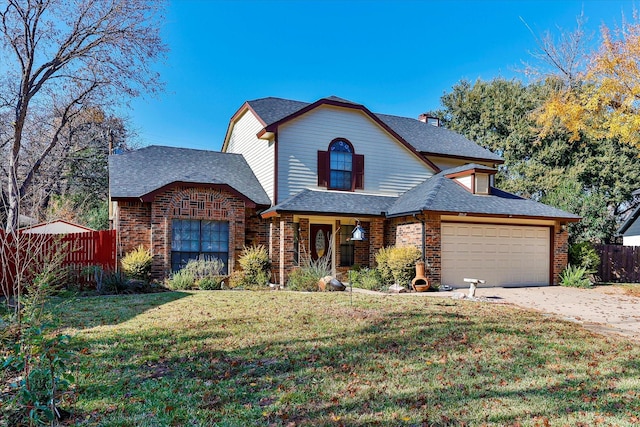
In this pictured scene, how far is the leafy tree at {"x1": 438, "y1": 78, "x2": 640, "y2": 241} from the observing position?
29.4m

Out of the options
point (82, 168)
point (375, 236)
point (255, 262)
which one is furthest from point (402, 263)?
point (82, 168)

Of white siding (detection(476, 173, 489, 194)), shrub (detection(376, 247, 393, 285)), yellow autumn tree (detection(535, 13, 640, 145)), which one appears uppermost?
yellow autumn tree (detection(535, 13, 640, 145))

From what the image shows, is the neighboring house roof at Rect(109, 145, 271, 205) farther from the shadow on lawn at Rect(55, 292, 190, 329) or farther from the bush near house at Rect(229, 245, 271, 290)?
the shadow on lawn at Rect(55, 292, 190, 329)

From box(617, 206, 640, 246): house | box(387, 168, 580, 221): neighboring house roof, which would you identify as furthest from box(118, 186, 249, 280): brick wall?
box(617, 206, 640, 246): house

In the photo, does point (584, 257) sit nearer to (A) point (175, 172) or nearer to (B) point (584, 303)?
(B) point (584, 303)

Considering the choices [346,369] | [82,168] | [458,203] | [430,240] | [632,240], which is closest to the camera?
[346,369]

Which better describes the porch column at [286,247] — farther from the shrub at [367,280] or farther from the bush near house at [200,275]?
the shrub at [367,280]

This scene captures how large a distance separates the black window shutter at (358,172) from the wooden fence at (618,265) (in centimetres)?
1114

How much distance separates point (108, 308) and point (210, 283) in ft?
14.1

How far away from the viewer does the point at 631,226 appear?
25656 mm

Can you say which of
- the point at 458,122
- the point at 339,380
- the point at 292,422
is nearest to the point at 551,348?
the point at 339,380

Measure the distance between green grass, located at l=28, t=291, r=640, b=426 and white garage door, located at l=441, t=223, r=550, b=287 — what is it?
19.5 feet

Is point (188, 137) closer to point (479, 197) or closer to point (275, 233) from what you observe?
point (275, 233)

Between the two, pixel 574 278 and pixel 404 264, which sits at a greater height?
pixel 404 264
